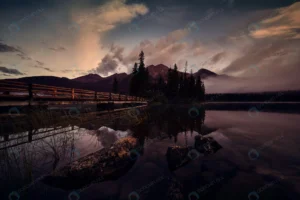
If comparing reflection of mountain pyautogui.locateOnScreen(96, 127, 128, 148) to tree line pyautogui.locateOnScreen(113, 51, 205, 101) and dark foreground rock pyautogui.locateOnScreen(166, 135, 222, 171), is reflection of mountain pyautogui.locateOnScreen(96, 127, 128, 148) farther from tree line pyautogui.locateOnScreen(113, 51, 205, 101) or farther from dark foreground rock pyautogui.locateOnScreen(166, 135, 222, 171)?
tree line pyautogui.locateOnScreen(113, 51, 205, 101)

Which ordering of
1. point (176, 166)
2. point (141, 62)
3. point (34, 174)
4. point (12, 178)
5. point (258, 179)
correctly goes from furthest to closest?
point (141, 62) → point (176, 166) → point (258, 179) → point (34, 174) → point (12, 178)

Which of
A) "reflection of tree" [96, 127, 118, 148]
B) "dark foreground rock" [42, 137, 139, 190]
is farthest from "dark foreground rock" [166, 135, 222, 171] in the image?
"reflection of tree" [96, 127, 118, 148]

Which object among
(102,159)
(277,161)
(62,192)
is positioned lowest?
(277,161)

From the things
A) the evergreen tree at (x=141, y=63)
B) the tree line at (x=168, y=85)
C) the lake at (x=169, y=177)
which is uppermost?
the evergreen tree at (x=141, y=63)

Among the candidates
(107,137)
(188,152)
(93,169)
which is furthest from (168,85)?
(93,169)

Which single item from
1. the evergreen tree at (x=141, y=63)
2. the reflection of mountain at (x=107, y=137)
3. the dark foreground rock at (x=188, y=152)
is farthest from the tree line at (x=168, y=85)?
the dark foreground rock at (x=188, y=152)

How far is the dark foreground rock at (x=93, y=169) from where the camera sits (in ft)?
11.6

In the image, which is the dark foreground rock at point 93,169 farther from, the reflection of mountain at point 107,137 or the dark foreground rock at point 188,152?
the reflection of mountain at point 107,137

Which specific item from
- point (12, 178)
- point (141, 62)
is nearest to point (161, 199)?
point (12, 178)

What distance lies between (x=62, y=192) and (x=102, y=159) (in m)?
1.26

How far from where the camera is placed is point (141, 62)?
160 feet

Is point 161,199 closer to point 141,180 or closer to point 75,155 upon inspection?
point 141,180

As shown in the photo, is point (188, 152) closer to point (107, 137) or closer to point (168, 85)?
point (107, 137)

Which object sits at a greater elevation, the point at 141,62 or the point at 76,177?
the point at 141,62
